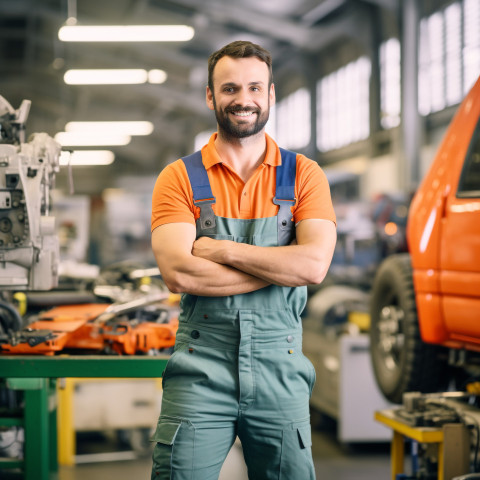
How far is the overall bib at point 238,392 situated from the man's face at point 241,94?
34 cm

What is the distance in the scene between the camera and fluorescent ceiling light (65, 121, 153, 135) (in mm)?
12867

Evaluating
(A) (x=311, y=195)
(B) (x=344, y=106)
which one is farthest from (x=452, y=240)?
(B) (x=344, y=106)

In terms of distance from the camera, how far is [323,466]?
478cm

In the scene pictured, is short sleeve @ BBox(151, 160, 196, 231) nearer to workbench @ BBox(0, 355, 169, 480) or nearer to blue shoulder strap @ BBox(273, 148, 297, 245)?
blue shoulder strap @ BBox(273, 148, 297, 245)

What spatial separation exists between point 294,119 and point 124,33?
854 cm

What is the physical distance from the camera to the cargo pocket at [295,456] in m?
2.00

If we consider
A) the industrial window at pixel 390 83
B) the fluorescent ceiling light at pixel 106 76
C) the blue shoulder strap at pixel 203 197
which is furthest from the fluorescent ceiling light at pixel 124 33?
the blue shoulder strap at pixel 203 197

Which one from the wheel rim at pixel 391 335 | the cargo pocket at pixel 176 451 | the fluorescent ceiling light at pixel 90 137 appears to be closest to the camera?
the cargo pocket at pixel 176 451

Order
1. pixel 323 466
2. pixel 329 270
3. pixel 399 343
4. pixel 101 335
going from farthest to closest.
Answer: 1. pixel 329 270
2. pixel 323 466
3. pixel 399 343
4. pixel 101 335

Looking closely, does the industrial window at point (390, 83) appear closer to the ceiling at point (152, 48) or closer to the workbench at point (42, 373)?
the ceiling at point (152, 48)

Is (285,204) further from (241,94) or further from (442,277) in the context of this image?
(442,277)

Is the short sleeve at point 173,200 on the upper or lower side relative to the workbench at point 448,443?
upper

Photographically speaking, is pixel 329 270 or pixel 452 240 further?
pixel 329 270

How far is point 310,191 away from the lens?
2.14 m
